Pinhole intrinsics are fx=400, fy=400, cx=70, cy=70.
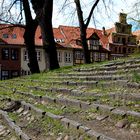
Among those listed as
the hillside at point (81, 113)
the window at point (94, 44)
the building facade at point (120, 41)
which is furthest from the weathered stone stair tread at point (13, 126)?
the building facade at point (120, 41)

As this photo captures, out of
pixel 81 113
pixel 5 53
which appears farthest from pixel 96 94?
pixel 5 53

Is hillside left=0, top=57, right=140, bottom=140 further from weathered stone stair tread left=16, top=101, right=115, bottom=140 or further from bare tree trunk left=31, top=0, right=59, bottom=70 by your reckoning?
bare tree trunk left=31, top=0, right=59, bottom=70

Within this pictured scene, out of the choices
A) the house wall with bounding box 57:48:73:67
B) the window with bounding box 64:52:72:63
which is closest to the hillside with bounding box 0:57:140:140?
the house wall with bounding box 57:48:73:67

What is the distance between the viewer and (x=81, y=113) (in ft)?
23.0

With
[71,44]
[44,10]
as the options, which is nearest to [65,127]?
[44,10]

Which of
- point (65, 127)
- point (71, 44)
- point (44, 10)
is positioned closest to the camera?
point (65, 127)

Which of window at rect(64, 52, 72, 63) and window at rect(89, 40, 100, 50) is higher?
window at rect(89, 40, 100, 50)

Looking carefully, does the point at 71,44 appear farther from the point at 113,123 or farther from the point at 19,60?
the point at 113,123

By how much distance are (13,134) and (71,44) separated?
60.0 meters

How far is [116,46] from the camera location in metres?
72.2

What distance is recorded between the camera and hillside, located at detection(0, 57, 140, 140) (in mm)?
5652

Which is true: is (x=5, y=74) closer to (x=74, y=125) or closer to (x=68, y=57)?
(x=68, y=57)

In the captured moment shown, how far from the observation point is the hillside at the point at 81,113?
18.5ft

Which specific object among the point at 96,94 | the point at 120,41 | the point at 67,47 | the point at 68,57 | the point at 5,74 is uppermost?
the point at 120,41
